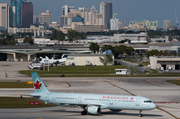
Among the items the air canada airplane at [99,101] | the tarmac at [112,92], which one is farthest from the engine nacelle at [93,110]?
the tarmac at [112,92]

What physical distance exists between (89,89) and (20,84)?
22.0m

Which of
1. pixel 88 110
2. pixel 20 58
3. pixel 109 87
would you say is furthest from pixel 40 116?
pixel 20 58

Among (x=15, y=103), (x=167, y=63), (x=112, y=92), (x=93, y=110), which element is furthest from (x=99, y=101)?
(x=167, y=63)

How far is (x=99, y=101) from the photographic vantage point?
161ft

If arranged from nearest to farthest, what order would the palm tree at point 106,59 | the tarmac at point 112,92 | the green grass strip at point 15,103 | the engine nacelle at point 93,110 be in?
the engine nacelle at point 93,110 → the tarmac at point 112,92 → the green grass strip at point 15,103 → the palm tree at point 106,59

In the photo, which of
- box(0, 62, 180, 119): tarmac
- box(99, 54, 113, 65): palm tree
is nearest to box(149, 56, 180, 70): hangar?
box(99, 54, 113, 65): palm tree

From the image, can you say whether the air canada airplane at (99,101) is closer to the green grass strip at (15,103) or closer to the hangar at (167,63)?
the green grass strip at (15,103)

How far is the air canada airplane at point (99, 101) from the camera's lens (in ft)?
157

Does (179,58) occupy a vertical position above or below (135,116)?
above

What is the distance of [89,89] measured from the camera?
262 feet

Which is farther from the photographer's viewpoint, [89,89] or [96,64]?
[96,64]

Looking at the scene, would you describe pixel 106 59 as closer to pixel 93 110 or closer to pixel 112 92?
pixel 112 92

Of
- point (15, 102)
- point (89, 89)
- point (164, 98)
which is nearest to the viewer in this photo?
point (15, 102)

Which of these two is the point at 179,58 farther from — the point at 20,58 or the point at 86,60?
the point at 20,58
